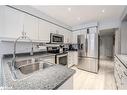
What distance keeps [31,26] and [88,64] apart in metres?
2.74

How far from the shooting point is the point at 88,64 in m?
4.01

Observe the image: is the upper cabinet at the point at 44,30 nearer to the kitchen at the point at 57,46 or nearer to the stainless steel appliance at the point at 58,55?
the kitchen at the point at 57,46

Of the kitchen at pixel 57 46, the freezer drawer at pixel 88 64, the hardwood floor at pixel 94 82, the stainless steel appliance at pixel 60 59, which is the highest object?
the kitchen at pixel 57 46

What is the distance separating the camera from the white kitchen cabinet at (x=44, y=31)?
2.99m

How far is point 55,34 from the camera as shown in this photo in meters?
3.66

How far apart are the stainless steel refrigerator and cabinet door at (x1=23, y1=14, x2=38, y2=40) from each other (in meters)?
2.24

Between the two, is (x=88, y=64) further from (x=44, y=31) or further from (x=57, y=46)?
(x=44, y=31)

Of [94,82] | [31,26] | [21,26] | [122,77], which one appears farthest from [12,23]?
[94,82]

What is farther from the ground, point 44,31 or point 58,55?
point 44,31

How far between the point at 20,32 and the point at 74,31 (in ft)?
10.5

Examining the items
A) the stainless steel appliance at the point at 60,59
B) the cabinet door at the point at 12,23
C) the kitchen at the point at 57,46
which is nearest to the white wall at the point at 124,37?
the kitchen at the point at 57,46

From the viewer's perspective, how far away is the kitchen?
1164 millimetres

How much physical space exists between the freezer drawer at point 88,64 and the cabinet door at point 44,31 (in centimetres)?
188
